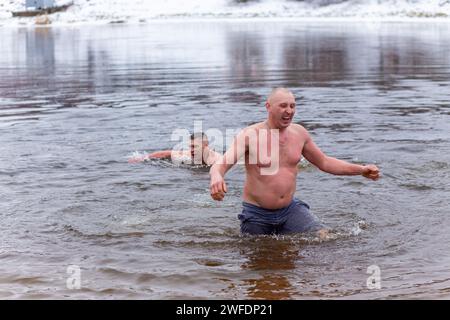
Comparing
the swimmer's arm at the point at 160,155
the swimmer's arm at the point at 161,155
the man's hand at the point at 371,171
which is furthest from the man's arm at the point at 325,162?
the swimmer's arm at the point at 161,155

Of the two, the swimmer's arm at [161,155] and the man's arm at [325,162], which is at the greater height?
the man's arm at [325,162]

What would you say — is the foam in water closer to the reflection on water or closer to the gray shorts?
the gray shorts

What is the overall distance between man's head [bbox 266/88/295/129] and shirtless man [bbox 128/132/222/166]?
4.39 m

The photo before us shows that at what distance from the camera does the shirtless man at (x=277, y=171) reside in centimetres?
713

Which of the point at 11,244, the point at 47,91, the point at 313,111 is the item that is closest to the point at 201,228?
the point at 11,244

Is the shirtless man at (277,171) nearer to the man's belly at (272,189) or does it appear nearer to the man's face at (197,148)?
the man's belly at (272,189)

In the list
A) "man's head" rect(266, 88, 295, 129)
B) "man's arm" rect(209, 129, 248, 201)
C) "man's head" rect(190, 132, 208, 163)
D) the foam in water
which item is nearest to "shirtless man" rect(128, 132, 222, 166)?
"man's head" rect(190, 132, 208, 163)

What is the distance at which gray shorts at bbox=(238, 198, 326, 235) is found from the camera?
24.4 feet

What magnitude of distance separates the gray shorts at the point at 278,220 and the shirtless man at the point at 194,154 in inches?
156

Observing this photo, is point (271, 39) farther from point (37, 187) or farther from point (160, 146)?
point (37, 187)

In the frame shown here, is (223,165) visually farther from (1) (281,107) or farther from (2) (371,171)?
(2) (371,171)

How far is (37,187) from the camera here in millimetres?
9938

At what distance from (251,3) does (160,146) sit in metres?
56.5

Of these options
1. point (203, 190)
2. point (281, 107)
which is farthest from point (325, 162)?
point (203, 190)
